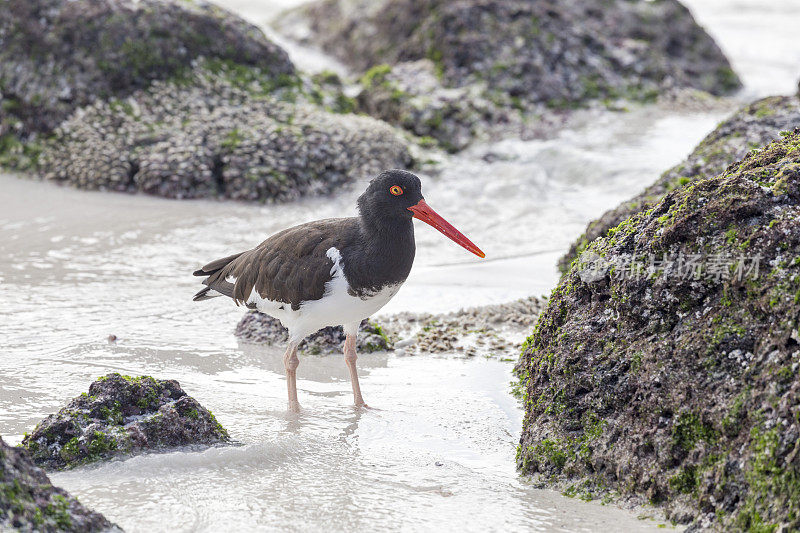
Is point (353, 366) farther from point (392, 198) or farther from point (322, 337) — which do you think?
point (392, 198)

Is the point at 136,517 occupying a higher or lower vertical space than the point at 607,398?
lower

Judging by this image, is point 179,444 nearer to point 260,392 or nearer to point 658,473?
point 260,392

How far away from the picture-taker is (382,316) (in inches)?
287

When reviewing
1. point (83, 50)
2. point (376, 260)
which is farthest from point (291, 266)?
point (83, 50)

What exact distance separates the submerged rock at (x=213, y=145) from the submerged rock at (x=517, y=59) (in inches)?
59.5

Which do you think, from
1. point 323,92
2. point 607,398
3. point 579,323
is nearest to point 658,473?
point 607,398

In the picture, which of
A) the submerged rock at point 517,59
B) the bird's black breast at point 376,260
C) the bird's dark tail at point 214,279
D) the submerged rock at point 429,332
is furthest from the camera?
the submerged rock at point 517,59

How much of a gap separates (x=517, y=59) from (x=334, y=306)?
31.5 feet

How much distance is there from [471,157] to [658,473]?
8.94 m

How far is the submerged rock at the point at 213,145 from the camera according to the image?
10.6m

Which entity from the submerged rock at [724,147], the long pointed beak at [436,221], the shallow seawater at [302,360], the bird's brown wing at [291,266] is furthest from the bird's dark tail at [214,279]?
the submerged rock at [724,147]

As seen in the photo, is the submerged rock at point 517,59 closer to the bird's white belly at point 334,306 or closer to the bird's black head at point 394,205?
the bird's black head at point 394,205

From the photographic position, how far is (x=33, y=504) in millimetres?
3205

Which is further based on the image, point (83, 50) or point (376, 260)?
point (83, 50)
